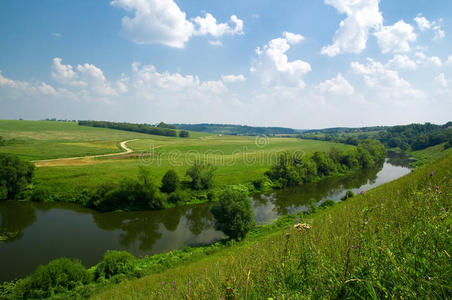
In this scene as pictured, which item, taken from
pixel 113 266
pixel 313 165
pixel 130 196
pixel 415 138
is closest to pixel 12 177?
pixel 130 196

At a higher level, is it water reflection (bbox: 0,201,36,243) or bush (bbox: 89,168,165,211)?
bush (bbox: 89,168,165,211)

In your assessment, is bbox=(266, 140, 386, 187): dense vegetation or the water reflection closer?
the water reflection

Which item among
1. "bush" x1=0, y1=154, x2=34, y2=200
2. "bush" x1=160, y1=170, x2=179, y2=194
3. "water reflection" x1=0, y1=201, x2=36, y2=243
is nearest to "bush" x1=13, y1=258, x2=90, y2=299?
"water reflection" x1=0, y1=201, x2=36, y2=243

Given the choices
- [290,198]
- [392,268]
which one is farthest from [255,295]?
[290,198]

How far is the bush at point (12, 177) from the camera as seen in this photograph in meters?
31.9

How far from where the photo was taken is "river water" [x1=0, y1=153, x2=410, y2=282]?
1916 centimetres

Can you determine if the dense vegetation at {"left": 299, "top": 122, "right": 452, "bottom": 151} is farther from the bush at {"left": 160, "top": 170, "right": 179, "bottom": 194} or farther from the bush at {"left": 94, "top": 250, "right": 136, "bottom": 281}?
the bush at {"left": 94, "top": 250, "right": 136, "bottom": 281}

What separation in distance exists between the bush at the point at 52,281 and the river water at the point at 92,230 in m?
4.93

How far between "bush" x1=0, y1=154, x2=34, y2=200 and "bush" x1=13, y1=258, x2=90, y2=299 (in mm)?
28536

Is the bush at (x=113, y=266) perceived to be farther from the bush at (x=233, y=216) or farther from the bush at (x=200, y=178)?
the bush at (x=200, y=178)

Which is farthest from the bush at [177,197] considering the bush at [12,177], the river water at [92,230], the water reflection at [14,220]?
the bush at [12,177]

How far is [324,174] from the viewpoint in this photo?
5172 centimetres

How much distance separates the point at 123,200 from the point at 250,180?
24.4 meters

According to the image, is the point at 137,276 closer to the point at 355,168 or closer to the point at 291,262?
the point at 291,262
